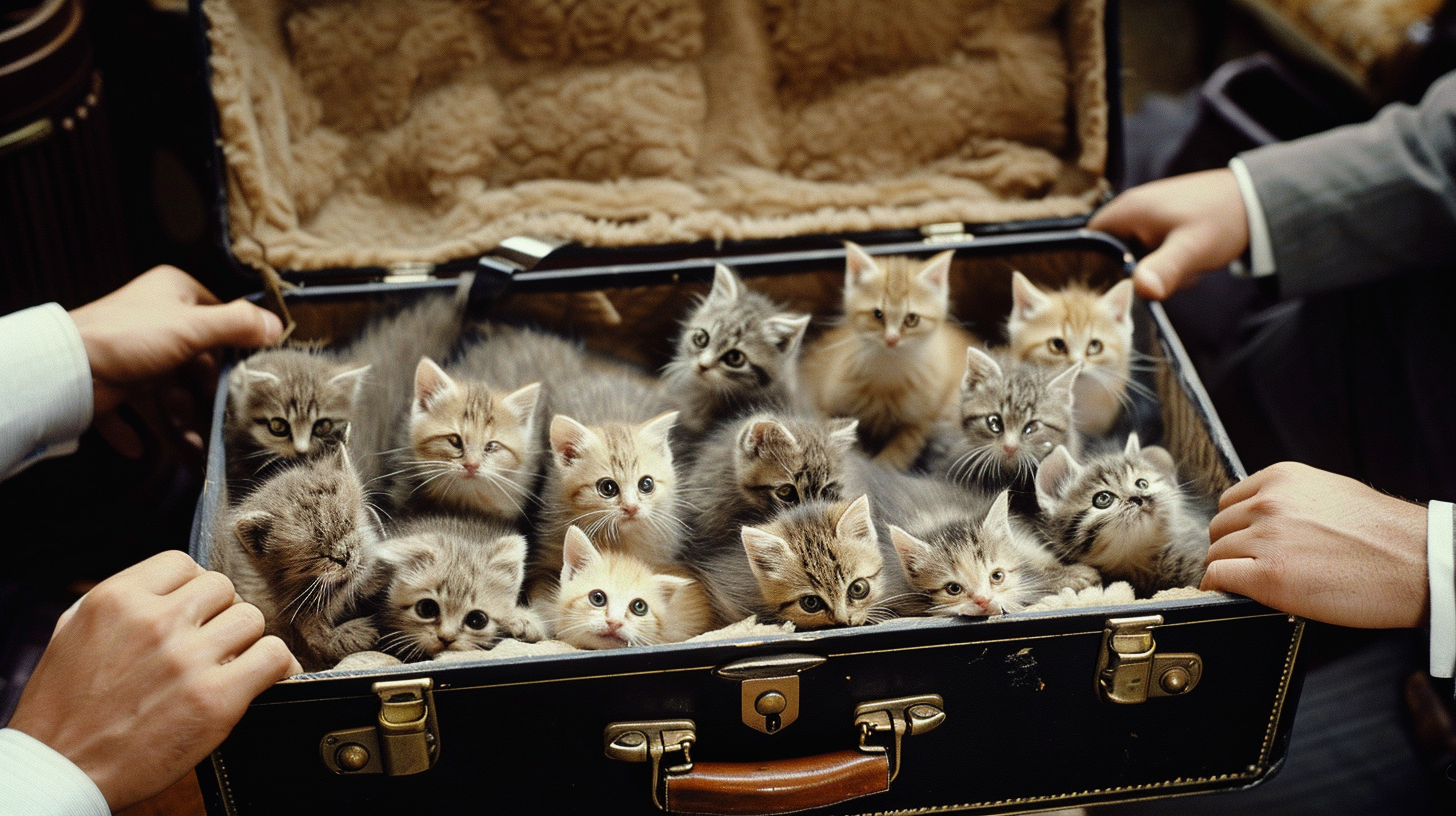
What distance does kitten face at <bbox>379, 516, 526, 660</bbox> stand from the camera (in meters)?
1.39

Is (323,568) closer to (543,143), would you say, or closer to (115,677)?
(115,677)

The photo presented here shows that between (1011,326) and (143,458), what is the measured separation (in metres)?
1.86

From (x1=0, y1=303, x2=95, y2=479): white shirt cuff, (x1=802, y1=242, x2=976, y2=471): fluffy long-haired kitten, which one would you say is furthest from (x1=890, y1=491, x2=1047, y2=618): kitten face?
(x1=0, y1=303, x2=95, y2=479): white shirt cuff

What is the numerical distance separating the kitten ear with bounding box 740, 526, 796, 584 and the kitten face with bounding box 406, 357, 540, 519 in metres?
0.44

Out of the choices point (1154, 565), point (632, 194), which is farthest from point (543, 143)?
point (1154, 565)

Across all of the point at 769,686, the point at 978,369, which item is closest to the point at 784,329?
the point at 978,369

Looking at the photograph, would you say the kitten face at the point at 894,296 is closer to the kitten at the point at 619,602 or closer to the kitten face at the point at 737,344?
the kitten face at the point at 737,344

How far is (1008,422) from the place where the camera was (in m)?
1.59

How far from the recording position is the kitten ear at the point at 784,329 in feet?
5.64

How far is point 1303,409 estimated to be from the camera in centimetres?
216

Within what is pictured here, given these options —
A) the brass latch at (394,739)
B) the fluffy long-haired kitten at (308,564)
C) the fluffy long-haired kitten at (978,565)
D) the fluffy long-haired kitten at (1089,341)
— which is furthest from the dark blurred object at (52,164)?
the fluffy long-haired kitten at (1089,341)

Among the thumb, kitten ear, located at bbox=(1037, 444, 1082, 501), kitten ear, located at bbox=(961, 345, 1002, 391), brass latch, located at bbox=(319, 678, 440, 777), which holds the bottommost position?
brass latch, located at bbox=(319, 678, 440, 777)

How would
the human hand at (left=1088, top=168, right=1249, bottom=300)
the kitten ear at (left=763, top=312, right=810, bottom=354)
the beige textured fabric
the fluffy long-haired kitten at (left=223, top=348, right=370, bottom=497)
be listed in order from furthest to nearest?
the beige textured fabric, the human hand at (left=1088, top=168, right=1249, bottom=300), the kitten ear at (left=763, top=312, right=810, bottom=354), the fluffy long-haired kitten at (left=223, top=348, right=370, bottom=497)

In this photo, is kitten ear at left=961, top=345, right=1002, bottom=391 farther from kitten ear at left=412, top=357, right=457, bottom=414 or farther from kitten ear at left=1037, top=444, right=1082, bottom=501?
kitten ear at left=412, top=357, right=457, bottom=414
